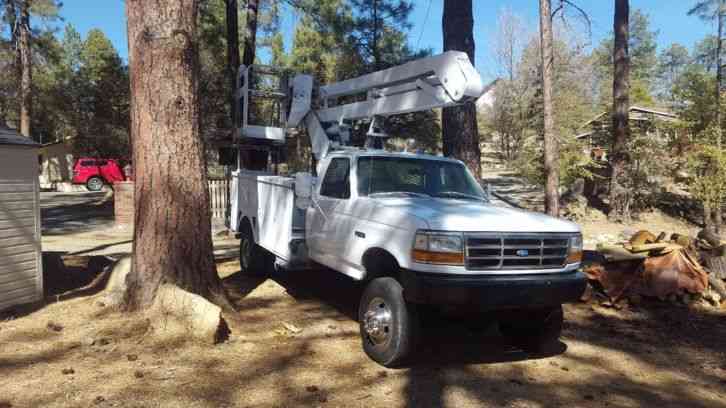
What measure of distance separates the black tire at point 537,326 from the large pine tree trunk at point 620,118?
1411 cm

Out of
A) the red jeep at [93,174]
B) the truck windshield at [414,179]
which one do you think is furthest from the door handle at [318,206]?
the red jeep at [93,174]

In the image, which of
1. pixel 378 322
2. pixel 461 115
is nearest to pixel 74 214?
pixel 461 115

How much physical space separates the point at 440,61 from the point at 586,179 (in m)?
16.2

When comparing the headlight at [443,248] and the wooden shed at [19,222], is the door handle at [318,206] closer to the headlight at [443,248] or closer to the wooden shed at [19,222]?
the headlight at [443,248]

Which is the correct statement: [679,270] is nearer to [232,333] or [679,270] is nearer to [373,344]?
[373,344]

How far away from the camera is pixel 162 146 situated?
18.6 ft

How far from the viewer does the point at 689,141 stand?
57.5 feet

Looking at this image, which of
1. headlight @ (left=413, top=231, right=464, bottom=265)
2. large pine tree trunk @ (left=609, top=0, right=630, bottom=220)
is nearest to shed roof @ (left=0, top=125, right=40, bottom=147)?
headlight @ (left=413, top=231, right=464, bottom=265)

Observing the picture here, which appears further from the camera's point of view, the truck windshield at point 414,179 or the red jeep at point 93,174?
the red jeep at point 93,174

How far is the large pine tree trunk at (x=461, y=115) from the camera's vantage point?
31.8ft

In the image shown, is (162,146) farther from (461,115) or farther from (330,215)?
(461,115)

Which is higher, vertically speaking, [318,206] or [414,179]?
[414,179]

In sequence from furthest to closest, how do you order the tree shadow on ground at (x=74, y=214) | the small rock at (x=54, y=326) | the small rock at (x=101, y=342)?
1. the tree shadow on ground at (x=74, y=214)
2. the small rock at (x=54, y=326)
3. the small rock at (x=101, y=342)

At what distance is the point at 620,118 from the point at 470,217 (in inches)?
599
